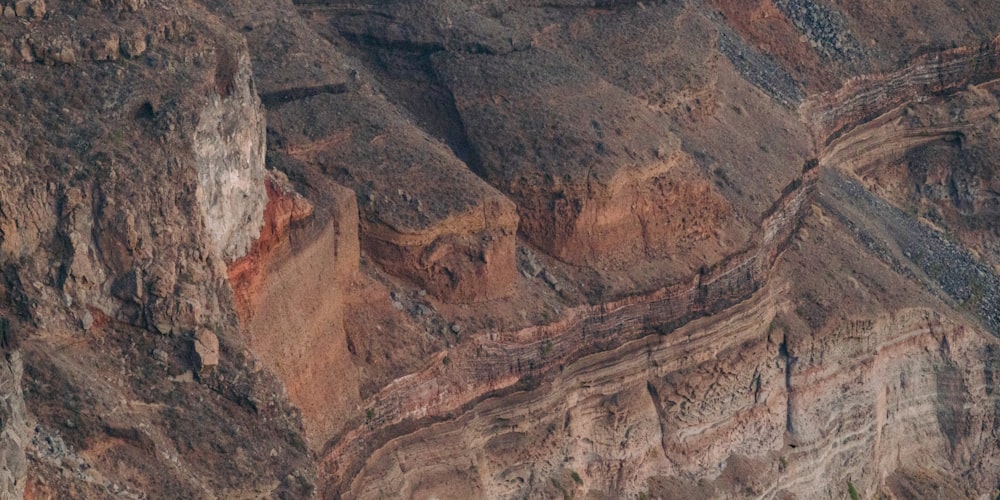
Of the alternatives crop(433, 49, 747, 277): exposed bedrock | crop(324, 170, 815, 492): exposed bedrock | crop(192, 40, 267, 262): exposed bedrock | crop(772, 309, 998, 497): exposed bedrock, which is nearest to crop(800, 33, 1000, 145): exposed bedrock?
crop(772, 309, 998, 497): exposed bedrock

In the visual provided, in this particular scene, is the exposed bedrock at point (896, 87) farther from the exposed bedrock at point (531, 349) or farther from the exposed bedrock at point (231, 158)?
the exposed bedrock at point (231, 158)

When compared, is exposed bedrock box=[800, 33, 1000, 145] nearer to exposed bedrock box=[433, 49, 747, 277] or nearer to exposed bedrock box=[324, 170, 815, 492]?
exposed bedrock box=[324, 170, 815, 492]

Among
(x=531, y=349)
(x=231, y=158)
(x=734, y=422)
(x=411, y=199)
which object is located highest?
(x=411, y=199)

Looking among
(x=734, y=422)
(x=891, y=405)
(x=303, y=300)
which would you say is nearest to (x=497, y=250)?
(x=303, y=300)

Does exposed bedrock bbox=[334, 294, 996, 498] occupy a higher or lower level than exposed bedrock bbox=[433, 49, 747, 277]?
lower

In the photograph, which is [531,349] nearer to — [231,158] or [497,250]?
[497,250]

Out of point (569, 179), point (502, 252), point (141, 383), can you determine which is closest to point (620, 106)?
point (569, 179)

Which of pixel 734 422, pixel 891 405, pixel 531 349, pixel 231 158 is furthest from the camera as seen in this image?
pixel 891 405

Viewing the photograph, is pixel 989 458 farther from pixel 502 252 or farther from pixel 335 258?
pixel 335 258

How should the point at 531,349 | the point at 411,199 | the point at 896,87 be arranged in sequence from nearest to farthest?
the point at 411,199 → the point at 531,349 → the point at 896,87
